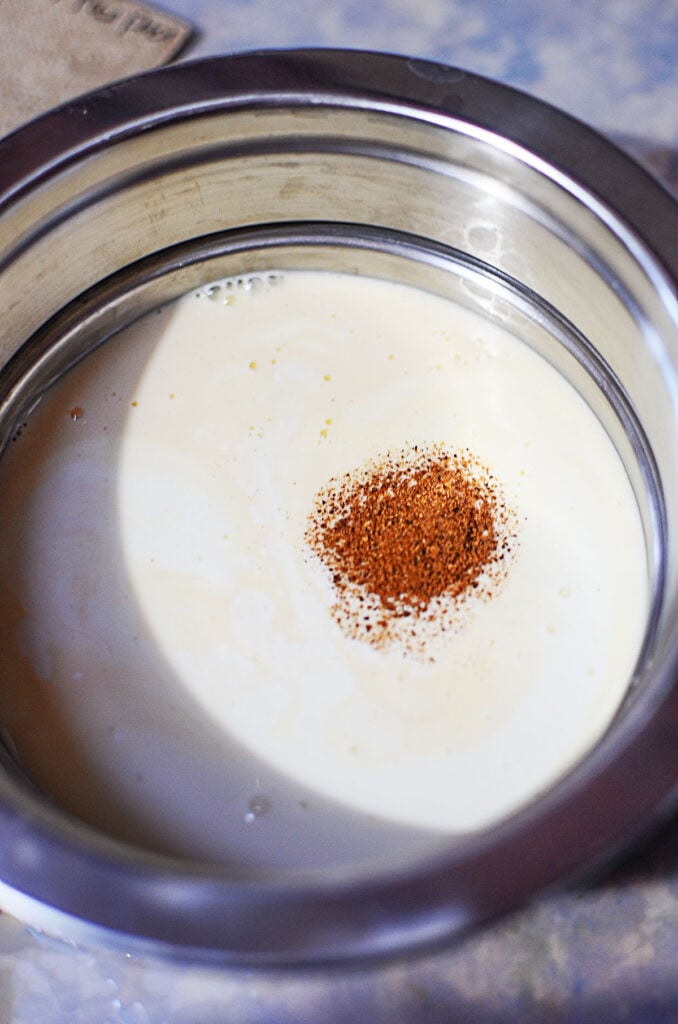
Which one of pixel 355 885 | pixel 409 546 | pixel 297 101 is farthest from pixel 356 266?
pixel 355 885

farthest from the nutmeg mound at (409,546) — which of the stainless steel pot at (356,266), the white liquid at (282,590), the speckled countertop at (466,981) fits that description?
the speckled countertop at (466,981)

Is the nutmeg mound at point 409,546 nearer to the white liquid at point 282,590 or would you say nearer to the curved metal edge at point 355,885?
the white liquid at point 282,590

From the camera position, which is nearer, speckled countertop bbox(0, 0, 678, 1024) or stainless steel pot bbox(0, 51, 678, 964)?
stainless steel pot bbox(0, 51, 678, 964)

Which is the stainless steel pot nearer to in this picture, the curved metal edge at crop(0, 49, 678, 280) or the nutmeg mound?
the curved metal edge at crop(0, 49, 678, 280)

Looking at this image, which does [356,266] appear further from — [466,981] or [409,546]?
[466,981]

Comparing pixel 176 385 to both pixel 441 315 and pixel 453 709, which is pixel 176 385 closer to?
pixel 441 315

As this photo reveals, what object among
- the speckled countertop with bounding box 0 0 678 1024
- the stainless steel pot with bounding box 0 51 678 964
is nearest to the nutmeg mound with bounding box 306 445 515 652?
the stainless steel pot with bounding box 0 51 678 964

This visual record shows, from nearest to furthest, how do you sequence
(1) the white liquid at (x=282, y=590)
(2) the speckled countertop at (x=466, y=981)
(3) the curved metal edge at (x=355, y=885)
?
(3) the curved metal edge at (x=355, y=885), (2) the speckled countertop at (x=466, y=981), (1) the white liquid at (x=282, y=590)
